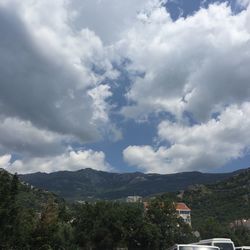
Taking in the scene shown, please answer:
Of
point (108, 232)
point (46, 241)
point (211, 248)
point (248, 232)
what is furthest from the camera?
point (248, 232)

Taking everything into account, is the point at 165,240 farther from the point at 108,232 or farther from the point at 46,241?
the point at 46,241

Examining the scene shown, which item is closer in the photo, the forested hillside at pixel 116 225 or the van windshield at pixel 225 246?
the van windshield at pixel 225 246

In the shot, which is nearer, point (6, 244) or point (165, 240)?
point (6, 244)

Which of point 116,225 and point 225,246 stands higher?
point 116,225

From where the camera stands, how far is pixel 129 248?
287ft

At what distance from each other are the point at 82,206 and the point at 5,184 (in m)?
43.6

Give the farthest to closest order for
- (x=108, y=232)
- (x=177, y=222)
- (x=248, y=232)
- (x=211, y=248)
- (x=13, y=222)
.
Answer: (x=248, y=232) → (x=177, y=222) → (x=108, y=232) → (x=13, y=222) → (x=211, y=248)

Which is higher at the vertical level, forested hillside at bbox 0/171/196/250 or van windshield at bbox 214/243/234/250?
forested hillside at bbox 0/171/196/250

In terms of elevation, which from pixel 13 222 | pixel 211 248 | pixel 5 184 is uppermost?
pixel 5 184

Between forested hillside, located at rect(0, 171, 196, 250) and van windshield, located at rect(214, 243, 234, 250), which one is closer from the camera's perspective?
van windshield, located at rect(214, 243, 234, 250)

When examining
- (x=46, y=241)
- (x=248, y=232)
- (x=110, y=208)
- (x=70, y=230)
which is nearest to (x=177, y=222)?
(x=110, y=208)

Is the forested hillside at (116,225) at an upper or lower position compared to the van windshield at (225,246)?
upper

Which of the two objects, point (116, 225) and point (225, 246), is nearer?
point (225, 246)

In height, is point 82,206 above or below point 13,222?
above
